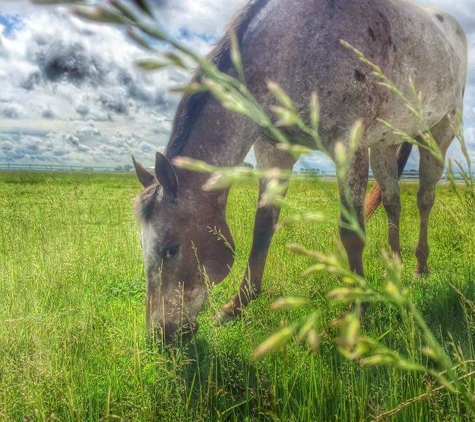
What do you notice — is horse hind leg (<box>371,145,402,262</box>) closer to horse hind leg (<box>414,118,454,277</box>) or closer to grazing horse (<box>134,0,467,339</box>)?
horse hind leg (<box>414,118,454,277</box>)

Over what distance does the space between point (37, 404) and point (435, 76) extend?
4986 millimetres

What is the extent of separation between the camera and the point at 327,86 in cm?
388

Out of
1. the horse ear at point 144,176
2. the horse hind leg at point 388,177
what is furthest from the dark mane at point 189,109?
the horse hind leg at point 388,177

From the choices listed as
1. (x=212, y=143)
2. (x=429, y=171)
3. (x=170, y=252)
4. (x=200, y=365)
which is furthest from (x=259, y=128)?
(x=429, y=171)

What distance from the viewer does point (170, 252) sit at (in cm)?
338

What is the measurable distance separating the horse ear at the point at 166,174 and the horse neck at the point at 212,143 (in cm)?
13

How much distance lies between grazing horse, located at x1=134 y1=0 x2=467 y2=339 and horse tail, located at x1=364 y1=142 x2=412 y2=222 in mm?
1570

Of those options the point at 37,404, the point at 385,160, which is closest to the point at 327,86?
the point at 385,160

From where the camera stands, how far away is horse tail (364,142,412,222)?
6270mm

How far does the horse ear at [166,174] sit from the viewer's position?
3247mm

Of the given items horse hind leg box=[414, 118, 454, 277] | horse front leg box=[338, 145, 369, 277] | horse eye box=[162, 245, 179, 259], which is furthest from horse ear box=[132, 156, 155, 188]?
horse hind leg box=[414, 118, 454, 277]

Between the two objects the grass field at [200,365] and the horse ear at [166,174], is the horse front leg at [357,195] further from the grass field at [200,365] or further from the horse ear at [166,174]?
the horse ear at [166,174]

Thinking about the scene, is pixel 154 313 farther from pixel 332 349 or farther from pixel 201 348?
pixel 332 349

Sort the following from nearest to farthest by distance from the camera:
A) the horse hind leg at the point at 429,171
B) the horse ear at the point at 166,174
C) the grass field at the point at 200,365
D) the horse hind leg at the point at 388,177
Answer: the grass field at the point at 200,365 < the horse ear at the point at 166,174 < the horse hind leg at the point at 388,177 < the horse hind leg at the point at 429,171
